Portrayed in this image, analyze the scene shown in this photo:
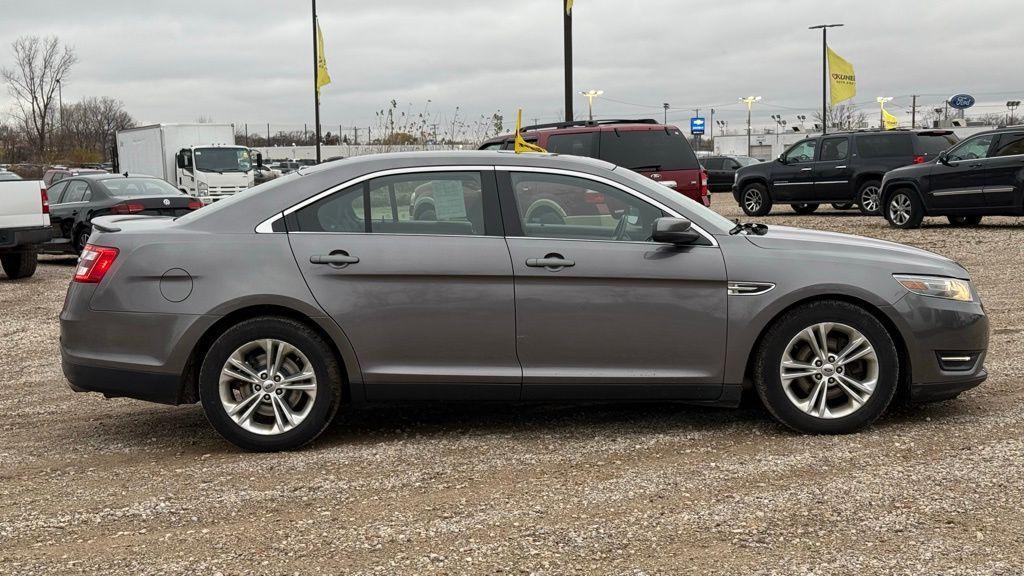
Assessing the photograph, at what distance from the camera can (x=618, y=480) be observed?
5074mm

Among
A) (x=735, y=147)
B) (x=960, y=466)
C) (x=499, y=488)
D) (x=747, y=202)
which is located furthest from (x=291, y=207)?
(x=735, y=147)

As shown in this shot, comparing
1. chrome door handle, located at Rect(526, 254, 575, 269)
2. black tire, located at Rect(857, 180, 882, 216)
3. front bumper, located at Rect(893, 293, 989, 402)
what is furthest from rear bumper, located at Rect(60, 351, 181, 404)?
black tire, located at Rect(857, 180, 882, 216)

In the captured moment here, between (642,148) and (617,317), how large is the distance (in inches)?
356

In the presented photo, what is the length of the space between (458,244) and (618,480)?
148 cm

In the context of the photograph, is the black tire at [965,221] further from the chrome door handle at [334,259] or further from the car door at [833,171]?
the chrome door handle at [334,259]

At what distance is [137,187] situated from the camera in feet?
59.0

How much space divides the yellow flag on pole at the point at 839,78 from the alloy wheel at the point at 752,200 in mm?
13844

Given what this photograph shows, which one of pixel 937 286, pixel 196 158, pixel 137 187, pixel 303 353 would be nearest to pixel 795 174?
pixel 137 187

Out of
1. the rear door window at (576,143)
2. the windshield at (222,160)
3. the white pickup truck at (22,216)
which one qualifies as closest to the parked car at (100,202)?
the white pickup truck at (22,216)

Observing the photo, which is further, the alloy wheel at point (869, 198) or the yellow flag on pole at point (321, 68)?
the yellow flag on pole at point (321, 68)

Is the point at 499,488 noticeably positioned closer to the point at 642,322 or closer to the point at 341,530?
the point at 341,530

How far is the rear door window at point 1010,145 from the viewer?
61.6 feet

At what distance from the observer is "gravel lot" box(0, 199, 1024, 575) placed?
4141 millimetres

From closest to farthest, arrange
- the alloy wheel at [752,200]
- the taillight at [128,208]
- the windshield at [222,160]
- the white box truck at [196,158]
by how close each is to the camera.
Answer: the taillight at [128,208] < the alloy wheel at [752,200] < the white box truck at [196,158] < the windshield at [222,160]
